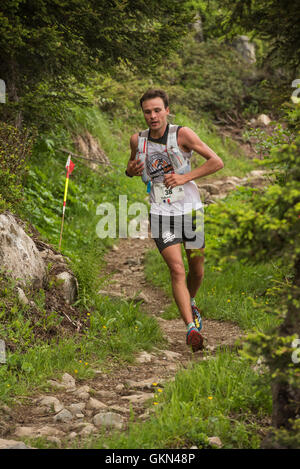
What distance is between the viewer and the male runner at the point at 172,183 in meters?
5.03

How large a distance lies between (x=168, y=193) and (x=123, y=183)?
7.21 m

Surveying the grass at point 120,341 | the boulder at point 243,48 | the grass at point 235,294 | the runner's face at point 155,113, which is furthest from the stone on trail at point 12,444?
the boulder at point 243,48

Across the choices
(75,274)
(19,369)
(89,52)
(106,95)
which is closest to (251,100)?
A: (106,95)

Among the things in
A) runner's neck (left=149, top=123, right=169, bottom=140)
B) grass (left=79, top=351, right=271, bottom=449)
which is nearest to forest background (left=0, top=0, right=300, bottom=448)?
grass (left=79, top=351, right=271, bottom=449)

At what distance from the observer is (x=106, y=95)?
1398 centimetres

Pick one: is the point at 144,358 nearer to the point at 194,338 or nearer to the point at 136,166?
the point at 194,338

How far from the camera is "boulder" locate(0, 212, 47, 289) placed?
4.94m

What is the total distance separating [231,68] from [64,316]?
60.2 feet

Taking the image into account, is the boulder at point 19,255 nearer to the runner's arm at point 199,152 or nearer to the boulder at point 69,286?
the boulder at point 69,286

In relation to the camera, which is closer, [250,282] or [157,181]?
[157,181]

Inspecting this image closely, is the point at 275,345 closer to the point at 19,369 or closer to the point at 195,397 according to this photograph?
the point at 195,397

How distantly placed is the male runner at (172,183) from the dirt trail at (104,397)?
1.82ft

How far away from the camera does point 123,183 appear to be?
483 inches

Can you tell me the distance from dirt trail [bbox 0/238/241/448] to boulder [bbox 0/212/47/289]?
4.06ft
